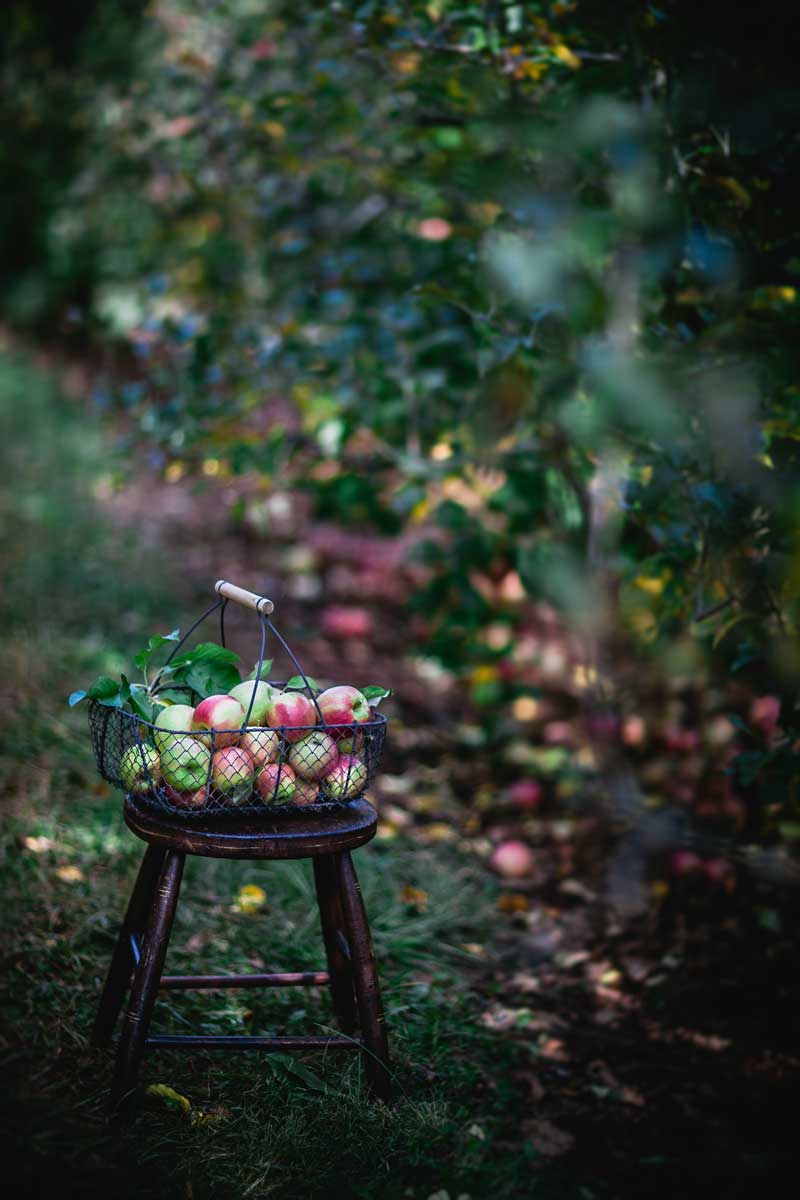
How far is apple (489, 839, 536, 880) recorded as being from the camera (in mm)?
3289

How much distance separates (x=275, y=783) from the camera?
1.70 meters

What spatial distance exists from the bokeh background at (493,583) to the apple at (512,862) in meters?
0.01

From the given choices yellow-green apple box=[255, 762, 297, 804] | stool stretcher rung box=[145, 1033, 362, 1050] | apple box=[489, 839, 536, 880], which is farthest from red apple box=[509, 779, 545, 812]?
yellow-green apple box=[255, 762, 297, 804]

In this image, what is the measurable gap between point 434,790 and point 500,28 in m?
2.44

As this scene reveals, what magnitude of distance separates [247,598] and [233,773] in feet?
1.03

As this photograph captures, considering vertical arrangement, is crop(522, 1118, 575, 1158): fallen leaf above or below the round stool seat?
below

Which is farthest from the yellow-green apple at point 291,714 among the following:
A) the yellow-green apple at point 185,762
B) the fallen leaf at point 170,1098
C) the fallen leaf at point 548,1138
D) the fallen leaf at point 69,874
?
the fallen leaf at point 69,874

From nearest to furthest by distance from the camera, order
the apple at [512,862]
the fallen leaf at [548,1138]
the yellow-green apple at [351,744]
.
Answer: the yellow-green apple at [351,744] → the fallen leaf at [548,1138] → the apple at [512,862]

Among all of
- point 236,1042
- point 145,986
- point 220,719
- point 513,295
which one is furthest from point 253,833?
point 513,295

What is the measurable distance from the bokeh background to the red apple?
0.04 m

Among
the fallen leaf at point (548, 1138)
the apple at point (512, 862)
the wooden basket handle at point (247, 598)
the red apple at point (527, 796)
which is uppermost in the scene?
the wooden basket handle at point (247, 598)

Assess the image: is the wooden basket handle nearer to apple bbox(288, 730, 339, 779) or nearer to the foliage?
apple bbox(288, 730, 339, 779)

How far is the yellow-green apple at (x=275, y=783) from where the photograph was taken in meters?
1.71

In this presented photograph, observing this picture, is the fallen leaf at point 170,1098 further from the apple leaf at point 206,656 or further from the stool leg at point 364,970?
the apple leaf at point 206,656
